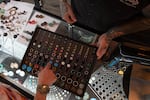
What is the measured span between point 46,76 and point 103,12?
0.96ft

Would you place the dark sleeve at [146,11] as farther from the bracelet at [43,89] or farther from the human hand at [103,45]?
the bracelet at [43,89]

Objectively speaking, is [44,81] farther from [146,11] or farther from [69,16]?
[146,11]

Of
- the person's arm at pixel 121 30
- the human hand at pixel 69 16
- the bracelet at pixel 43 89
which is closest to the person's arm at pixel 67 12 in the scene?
the human hand at pixel 69 16

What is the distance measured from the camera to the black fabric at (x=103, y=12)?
793 mm

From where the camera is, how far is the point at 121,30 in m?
0.86

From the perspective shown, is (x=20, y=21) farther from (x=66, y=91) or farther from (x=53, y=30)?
(x=66, y=91)

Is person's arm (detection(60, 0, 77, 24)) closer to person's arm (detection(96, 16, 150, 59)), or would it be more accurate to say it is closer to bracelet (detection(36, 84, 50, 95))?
person's arm (detection(96, 16, 150, 59))

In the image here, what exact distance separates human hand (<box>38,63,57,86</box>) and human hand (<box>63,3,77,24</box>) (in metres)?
0.21

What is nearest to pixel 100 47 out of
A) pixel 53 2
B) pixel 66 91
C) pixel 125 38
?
pixel 125 38

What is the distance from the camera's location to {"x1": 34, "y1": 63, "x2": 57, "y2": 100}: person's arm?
829mm

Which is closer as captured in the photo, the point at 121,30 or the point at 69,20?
the point at 121,30

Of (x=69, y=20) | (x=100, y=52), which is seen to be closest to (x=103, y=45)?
(x=100, y=52)

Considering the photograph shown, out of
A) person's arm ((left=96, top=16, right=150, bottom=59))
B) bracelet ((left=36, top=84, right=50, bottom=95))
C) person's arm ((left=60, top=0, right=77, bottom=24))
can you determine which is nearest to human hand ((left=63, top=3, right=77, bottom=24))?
person's arm ((left=60, top=0, right=77, bottom=24))

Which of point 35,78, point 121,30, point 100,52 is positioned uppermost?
point 121,30
